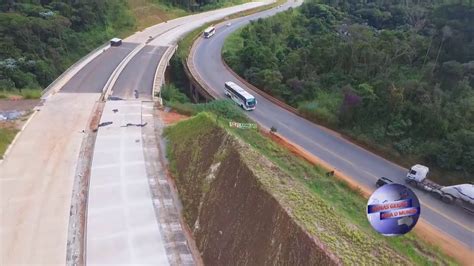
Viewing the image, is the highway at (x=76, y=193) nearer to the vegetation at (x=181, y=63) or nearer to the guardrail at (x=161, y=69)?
the guardrail at (x=161, y=69)

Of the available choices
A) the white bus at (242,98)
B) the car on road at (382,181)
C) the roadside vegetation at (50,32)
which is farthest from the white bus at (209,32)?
the car on road at (382,181)

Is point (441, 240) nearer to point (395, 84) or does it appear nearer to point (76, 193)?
point (395, 84)

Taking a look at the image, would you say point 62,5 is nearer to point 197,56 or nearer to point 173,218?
point 197,56

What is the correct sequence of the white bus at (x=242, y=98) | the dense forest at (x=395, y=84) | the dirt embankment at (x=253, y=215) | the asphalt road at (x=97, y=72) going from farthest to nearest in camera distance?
the asphalt road at (x=97, y=72)
the white bus at (x=242, y=98)
the dense forest at (x=395, y=84)
the dirt embankment at (x=253, y=215)

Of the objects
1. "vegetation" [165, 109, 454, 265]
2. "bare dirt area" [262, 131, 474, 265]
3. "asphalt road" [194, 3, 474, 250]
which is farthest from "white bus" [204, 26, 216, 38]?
"bare dirt area" [262, 131, 474, 265]

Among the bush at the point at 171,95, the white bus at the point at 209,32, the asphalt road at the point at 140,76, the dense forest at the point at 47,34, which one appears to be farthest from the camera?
the white bus at the point at 209,32

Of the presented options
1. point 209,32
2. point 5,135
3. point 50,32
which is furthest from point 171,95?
point 209,32
